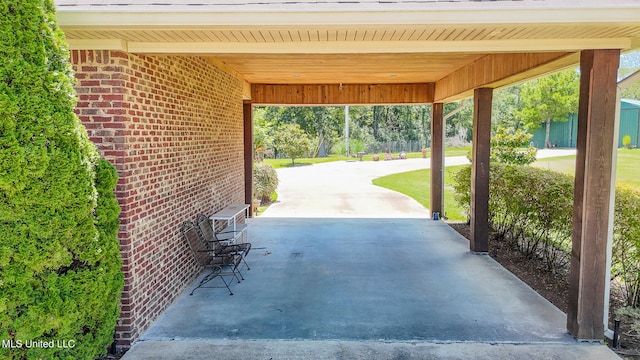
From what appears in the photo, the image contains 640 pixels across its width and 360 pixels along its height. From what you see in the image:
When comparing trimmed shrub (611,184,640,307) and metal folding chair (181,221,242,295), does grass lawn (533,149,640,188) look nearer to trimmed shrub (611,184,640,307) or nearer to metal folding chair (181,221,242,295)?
trimmed shrub (611,184,640,307)

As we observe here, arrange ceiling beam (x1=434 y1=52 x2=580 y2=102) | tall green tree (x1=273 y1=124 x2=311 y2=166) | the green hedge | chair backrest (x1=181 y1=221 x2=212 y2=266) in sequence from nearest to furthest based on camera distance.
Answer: ceiling beam (x1=434 y1=52 x2=580 y2=102)
the green hedge
chair backrest (x1=181 y1=221 x2=212 y2=266)
tall green tree (x1=273 y1=124 x2=311 y2=166)

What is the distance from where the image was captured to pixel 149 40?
155 inches

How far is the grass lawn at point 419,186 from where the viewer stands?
12.1 metres

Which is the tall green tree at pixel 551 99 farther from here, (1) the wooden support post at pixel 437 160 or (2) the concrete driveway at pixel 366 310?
(2) the concrete driveway at pixel 366 310

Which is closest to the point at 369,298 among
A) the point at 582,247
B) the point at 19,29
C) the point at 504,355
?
the point at 504,355

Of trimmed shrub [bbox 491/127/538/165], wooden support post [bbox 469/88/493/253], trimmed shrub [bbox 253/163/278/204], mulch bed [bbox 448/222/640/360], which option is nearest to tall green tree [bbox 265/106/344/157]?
trimmed shrub [bbox 253/163/278/204]

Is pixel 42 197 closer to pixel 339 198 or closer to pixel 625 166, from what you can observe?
pixel 339 198

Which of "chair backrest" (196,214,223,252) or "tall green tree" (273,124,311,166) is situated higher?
"tall green tree" (273,124,311,166)

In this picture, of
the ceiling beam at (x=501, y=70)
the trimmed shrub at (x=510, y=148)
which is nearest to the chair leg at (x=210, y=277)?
the ceiling beam at (x=501, y=70)

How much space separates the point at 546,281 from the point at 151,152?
5.28 m

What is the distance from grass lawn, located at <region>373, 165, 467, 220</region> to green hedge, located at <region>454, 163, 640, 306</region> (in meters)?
2.57

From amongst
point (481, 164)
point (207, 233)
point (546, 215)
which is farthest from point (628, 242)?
point (207, 233)

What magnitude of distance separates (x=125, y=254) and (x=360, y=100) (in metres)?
7.42

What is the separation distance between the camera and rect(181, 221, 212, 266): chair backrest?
5343mm
